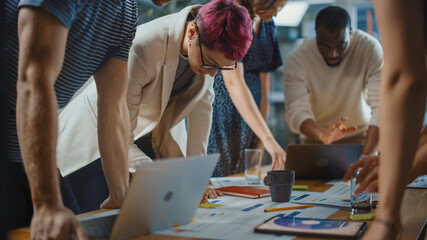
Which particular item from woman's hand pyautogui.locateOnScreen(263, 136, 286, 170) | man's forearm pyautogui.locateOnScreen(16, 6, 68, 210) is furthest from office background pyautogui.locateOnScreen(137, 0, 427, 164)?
man's forearm pyautogui.locateOnScreen(16, 6, 68, 210)

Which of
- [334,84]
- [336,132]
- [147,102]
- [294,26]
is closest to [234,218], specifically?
[147,102]

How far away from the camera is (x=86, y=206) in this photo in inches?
67.3

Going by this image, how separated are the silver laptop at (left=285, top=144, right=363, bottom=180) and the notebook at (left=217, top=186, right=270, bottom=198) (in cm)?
37

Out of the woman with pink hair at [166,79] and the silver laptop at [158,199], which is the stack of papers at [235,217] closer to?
the silver laptop at [158,199]

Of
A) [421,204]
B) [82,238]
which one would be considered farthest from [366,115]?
[82,238]

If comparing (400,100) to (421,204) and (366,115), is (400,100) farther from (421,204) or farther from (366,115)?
(366,115)

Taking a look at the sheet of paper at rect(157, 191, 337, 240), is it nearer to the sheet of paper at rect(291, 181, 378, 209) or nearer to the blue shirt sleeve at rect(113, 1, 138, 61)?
the sheet of paper at rect(291, 181, 378, 209)

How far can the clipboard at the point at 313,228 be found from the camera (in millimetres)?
942

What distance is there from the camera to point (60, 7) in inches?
38.1

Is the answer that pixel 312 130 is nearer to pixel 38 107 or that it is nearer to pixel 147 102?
pixel 147 102

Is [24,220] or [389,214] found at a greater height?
[389,214]

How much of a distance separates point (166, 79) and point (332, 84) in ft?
4.70

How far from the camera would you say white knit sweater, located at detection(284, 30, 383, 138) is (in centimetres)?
271

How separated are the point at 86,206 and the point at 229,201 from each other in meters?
0.60
